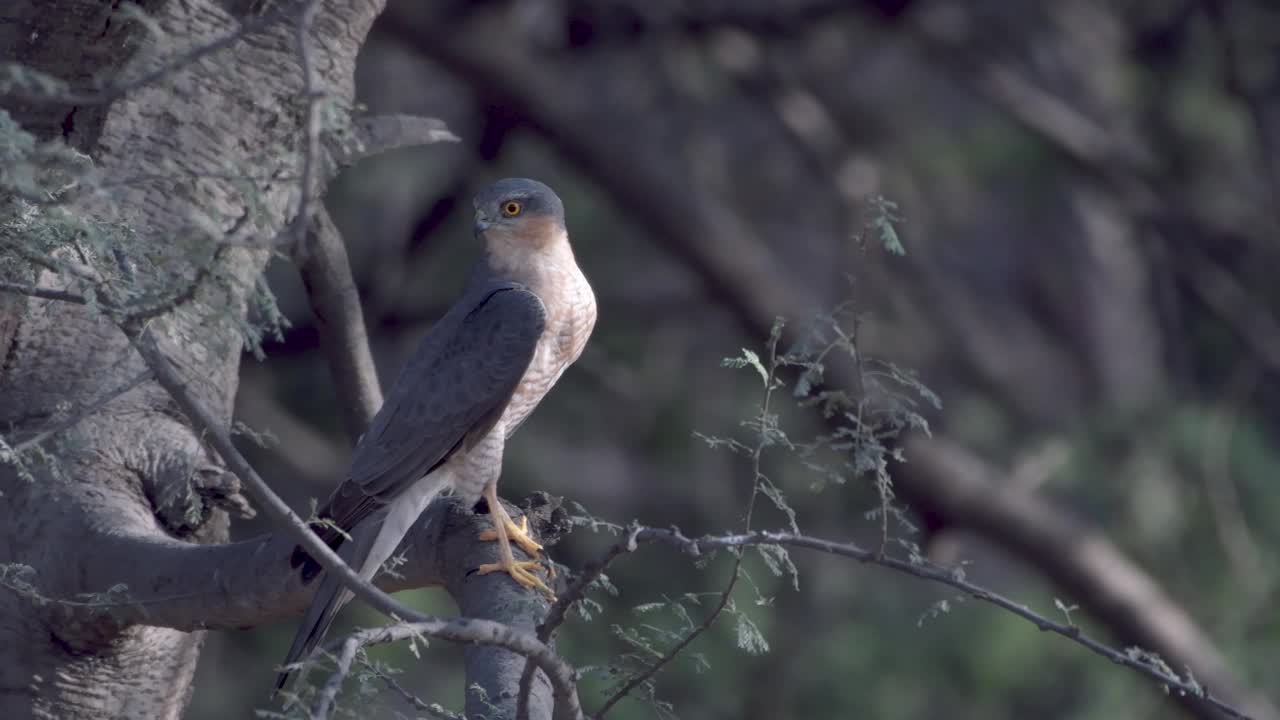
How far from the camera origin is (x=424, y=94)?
9.25 metres

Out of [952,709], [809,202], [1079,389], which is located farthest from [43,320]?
[1079,389]

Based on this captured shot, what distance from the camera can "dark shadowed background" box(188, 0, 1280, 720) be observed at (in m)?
6.88

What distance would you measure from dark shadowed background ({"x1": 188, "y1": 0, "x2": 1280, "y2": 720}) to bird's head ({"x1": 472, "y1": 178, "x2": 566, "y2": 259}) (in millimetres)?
2149

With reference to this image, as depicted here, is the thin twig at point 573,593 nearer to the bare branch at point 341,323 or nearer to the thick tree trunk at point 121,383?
the thick tree trunk at point 121,383

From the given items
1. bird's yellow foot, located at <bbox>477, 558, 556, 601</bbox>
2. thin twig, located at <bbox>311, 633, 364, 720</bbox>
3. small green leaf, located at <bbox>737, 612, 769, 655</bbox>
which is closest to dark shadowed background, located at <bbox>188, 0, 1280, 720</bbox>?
bird's yellow foot, located at <bbox>477, 558, 556, 601</bbox>

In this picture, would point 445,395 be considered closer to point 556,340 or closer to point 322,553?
point 556,340

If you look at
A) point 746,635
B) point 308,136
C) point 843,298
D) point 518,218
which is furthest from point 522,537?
point 843,298

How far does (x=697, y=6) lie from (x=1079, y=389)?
5.09 meters

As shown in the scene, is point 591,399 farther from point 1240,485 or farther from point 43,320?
point 43,320

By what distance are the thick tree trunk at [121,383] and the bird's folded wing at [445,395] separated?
1.04ft

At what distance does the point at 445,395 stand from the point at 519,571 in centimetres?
71

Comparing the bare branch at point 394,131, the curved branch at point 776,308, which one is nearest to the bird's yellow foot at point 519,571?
the bare branch at point 394,131

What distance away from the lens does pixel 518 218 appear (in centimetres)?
390

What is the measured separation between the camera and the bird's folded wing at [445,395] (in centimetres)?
331
